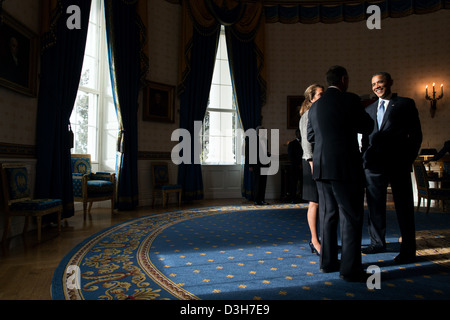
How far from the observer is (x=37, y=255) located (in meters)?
2.85

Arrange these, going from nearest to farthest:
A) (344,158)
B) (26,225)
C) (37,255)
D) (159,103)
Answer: (344,158), (37,255), (26,225), (159,103)

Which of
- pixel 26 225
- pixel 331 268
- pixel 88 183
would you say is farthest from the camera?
pixel 88 183

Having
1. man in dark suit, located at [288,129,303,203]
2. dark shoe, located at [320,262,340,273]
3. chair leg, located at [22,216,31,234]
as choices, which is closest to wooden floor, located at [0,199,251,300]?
chair leg, located at [22,216,31,234]

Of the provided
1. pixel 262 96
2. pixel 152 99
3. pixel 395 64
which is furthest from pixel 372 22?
pixel 152 99

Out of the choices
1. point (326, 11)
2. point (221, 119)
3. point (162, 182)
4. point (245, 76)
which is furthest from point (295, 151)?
point (326, 11)

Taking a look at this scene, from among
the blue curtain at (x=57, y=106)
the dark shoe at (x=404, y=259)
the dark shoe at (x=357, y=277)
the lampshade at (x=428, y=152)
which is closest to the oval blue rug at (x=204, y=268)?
the dark shoe at (x=357, y=277)

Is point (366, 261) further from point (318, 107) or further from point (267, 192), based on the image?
point (267, 192)

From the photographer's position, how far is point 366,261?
8.75 feet

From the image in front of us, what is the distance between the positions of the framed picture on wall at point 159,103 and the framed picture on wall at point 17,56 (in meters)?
2.50

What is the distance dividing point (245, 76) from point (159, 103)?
230 cm

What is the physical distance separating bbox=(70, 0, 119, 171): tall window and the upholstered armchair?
497 millimetres

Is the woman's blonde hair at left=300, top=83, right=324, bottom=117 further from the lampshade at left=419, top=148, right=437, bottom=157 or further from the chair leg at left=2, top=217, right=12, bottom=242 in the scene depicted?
the lampshade at left=419, top=148, right=437, bottom=157

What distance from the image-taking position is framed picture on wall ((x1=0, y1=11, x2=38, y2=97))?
3.44 meters

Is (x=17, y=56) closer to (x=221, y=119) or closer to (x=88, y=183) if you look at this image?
(x=88, y=183)
